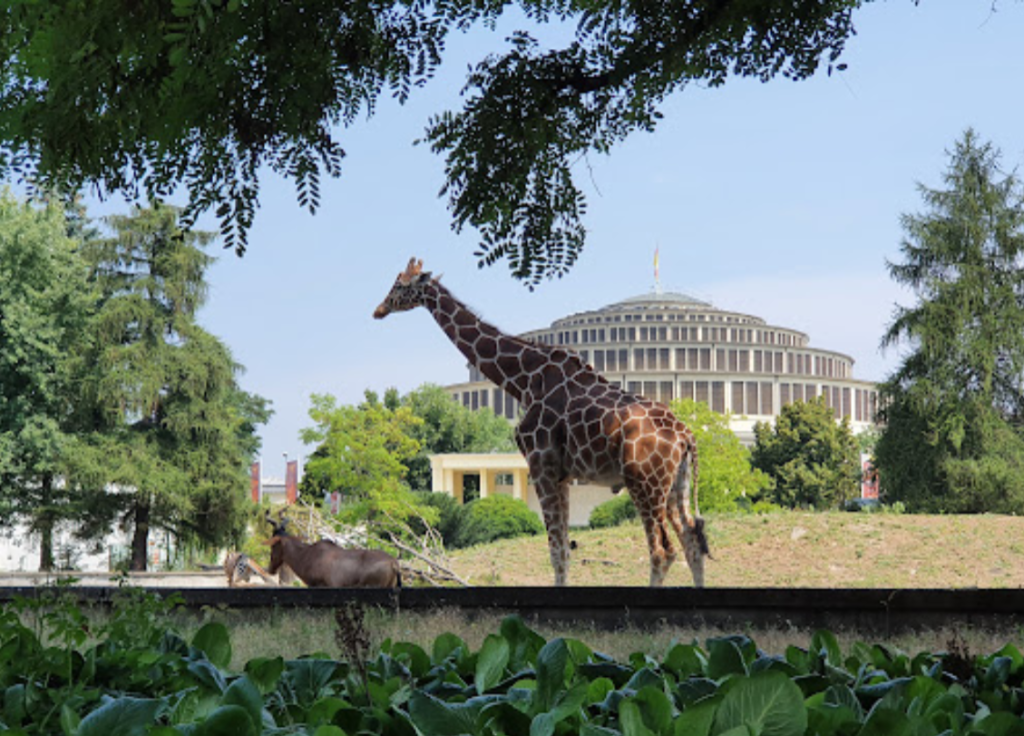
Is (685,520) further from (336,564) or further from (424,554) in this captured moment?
(424,554)

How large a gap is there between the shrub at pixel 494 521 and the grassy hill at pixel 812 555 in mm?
27213

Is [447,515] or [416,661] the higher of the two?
[416,661]

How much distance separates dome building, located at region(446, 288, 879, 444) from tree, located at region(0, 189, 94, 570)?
73.6m

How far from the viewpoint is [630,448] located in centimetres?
1101

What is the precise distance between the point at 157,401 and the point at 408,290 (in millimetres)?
28197

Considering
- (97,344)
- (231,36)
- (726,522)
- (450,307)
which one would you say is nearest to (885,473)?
(726,522)

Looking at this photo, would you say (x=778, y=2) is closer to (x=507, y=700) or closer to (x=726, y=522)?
(x=507, y=700)

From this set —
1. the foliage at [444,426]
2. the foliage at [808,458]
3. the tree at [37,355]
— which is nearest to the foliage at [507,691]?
the tree at [37,355]

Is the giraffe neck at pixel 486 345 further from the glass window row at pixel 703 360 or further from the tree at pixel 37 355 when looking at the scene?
the glass window row at pixel 703 360

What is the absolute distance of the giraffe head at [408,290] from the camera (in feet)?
39.9

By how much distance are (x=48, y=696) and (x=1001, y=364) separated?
143 feet

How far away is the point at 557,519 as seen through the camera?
441 inches

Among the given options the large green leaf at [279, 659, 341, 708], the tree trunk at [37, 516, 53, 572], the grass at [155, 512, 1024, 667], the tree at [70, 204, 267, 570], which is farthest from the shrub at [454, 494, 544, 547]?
the large green leaf at [279, 659, 341, 708]

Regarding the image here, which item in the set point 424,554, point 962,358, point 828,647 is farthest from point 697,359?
point 828,647
